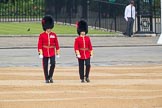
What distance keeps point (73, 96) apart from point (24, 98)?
40.9 inches

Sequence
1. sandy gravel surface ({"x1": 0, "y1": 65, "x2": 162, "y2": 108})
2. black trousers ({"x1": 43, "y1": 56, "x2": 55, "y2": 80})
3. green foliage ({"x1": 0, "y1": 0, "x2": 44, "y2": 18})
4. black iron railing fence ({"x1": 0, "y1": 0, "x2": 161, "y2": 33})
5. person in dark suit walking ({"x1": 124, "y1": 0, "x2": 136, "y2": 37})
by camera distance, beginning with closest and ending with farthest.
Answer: sandy gravel surface ({"x1": 0, "y1": 65, "x2": 162, "y2": 108}) → black trousers ({"x1": 43, "y1": 56, "x2": 55, "y2": 80}) → person in dark suit walking ({"x1": 124, "y1": 0, "x2": 136, "y2": 37}) → black iron railing fence ({"x1": 0, "y1": 0, "x2": 161, "y2": 33}) → green foliage ({"x1": 0, "y1": 0, "x2": 44, "y2": 18})

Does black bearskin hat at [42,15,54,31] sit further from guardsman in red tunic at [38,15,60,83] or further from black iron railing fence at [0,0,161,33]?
black iron railing fence at [0,0,161,33]

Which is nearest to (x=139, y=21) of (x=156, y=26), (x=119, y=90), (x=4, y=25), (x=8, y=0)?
(x=156, y=26)

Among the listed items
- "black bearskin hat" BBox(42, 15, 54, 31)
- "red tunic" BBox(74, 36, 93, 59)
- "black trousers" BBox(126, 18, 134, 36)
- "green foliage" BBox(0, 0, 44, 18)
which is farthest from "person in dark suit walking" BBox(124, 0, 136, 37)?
"red tunic" BBox(74, 36, 93, 59)

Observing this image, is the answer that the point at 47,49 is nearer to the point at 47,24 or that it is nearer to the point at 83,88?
the point at 47,24

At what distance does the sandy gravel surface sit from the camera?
46.1 ft

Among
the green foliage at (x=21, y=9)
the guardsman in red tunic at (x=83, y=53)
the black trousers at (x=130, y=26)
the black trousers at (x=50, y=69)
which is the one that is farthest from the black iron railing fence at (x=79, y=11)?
the black trousers at (x=50, y=69)

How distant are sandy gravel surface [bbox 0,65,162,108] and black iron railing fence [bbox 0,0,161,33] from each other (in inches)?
716

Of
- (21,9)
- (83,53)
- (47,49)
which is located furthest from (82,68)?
(21,9)

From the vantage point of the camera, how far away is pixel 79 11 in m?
43.1

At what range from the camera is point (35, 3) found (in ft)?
154

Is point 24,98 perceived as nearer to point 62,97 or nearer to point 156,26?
point 62,97

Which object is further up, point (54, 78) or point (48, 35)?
point (48, 35)

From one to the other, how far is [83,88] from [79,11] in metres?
26.8
